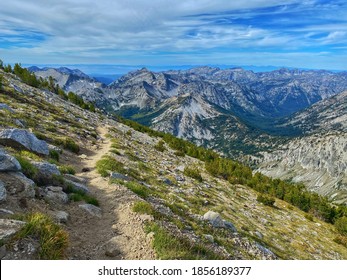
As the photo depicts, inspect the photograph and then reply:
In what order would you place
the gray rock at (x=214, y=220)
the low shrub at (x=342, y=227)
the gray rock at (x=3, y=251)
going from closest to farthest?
the gray rock at (x=3, y=251) < the gray rock at (x=214, y=220) < the low shrub at (x=342, y=227)

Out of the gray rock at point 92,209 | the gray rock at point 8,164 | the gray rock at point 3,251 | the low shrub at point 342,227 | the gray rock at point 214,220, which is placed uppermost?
the gray rock at point 8,164

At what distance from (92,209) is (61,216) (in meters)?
2.14

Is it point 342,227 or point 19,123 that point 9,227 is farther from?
point 342,227

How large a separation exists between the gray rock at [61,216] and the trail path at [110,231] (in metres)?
0.29

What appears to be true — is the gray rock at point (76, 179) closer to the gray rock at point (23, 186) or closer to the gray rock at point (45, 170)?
the gray rock at point (45, 170)

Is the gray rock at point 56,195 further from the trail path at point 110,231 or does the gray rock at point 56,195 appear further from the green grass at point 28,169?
the green grass at point 28,169

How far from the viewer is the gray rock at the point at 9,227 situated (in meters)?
8.73

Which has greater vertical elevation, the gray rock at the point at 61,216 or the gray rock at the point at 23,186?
the gray rock at the point at 23,186

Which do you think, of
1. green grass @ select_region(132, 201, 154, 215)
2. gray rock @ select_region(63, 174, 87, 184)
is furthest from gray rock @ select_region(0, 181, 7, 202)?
gray rock @ select_region(63, 174, 87, 184)

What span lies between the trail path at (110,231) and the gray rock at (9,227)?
84.7 inches

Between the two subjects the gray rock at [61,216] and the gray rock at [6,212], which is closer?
the gray rock at [6,212]

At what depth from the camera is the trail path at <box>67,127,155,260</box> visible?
10.7 metres

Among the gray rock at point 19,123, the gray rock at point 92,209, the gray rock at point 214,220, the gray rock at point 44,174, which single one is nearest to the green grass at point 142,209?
the gray rock at point 92,209

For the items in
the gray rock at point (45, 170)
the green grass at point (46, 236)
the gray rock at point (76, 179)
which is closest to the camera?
the green grass at point (46, 236)
